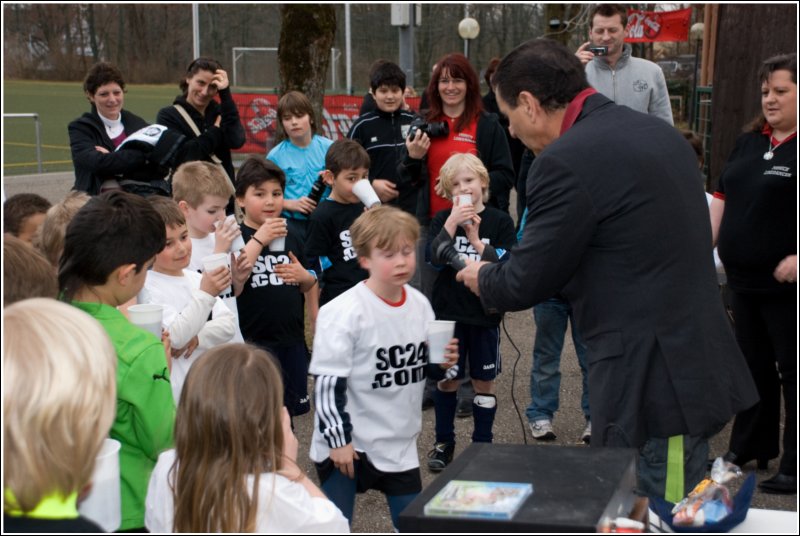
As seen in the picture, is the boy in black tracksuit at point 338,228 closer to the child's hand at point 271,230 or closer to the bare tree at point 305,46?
the child's hand at point 271,230

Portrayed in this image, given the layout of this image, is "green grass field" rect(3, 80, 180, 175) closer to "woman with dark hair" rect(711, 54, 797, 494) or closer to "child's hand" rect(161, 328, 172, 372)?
"child's hand" rect(161, 328, 172, 372)

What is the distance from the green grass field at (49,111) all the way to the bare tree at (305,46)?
42.3 feet

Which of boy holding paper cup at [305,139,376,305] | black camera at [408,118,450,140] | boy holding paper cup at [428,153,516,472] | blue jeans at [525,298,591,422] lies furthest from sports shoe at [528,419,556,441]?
black camera at [408,118,450,140]

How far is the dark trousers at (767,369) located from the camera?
4.57 m

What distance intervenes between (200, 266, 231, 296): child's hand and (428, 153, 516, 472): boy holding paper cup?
4.81 feet

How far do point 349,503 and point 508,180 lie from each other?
2759 mm

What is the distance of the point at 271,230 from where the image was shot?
447 cm

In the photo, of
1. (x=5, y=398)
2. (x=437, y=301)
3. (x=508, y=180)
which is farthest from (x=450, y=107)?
(x=5, y=398)

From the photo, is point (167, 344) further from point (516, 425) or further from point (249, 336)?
point (516, 425)

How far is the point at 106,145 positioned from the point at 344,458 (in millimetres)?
3447

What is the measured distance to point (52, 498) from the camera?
1.67 m

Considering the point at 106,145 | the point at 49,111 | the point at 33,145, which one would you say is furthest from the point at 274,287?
the point at 49,111

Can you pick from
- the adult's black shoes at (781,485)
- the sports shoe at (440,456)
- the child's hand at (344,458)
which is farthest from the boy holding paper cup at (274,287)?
the adult's black shoes at (781,485)

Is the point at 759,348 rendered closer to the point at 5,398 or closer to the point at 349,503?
the point at 349,503
